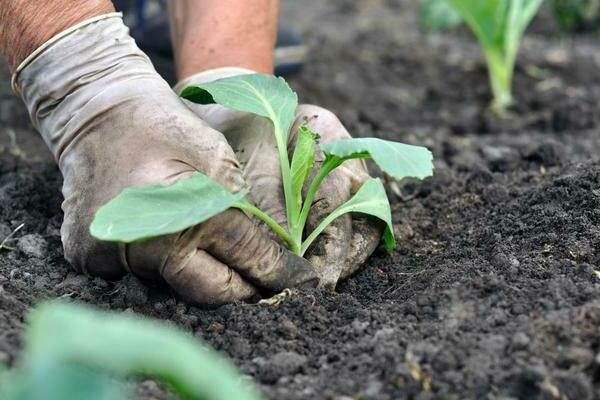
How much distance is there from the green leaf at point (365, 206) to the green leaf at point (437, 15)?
2114 mm

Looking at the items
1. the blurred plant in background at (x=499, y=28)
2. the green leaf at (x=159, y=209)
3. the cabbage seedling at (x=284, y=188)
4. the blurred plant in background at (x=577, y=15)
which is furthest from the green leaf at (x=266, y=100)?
the blurred plant in background at (x=577, y=15)

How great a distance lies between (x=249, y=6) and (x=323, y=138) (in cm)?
57

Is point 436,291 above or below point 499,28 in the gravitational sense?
above

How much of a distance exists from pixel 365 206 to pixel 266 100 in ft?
0.98

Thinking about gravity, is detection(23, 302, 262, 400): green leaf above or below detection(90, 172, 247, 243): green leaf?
above

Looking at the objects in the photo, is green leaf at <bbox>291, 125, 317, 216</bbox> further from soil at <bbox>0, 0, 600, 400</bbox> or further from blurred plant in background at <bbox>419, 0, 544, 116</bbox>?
blurred plant in background at <bbox>419, 0, 544, 116</bbox>

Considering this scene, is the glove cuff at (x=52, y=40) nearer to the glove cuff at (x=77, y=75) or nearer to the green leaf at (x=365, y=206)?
the glove cuff at (x=77, y=75)

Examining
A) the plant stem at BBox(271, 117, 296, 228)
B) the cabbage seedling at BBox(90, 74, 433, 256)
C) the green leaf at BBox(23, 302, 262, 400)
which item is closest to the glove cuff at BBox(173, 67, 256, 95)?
the cabbage seedling at BBox(90, 74, 433, 256)

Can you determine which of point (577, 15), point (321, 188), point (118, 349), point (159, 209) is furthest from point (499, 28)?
point (118, 349)

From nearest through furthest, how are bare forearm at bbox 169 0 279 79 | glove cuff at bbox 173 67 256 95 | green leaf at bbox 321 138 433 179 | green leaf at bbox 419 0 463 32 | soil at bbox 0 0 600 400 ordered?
soil at bbox 0 0 600 400 → green leaf at bbox 321 138 433 179 → glove cuff at bbox 173 67 256 95 → bare forearm at bbox 169 0 279 79 → green leaf at bbox 419 0 463 32

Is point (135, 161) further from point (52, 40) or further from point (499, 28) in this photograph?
point (499, 28)

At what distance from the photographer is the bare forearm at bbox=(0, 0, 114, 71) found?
172 centimetres

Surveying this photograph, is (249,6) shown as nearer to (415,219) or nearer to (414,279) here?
(415,219)

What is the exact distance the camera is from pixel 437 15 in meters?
3.66
